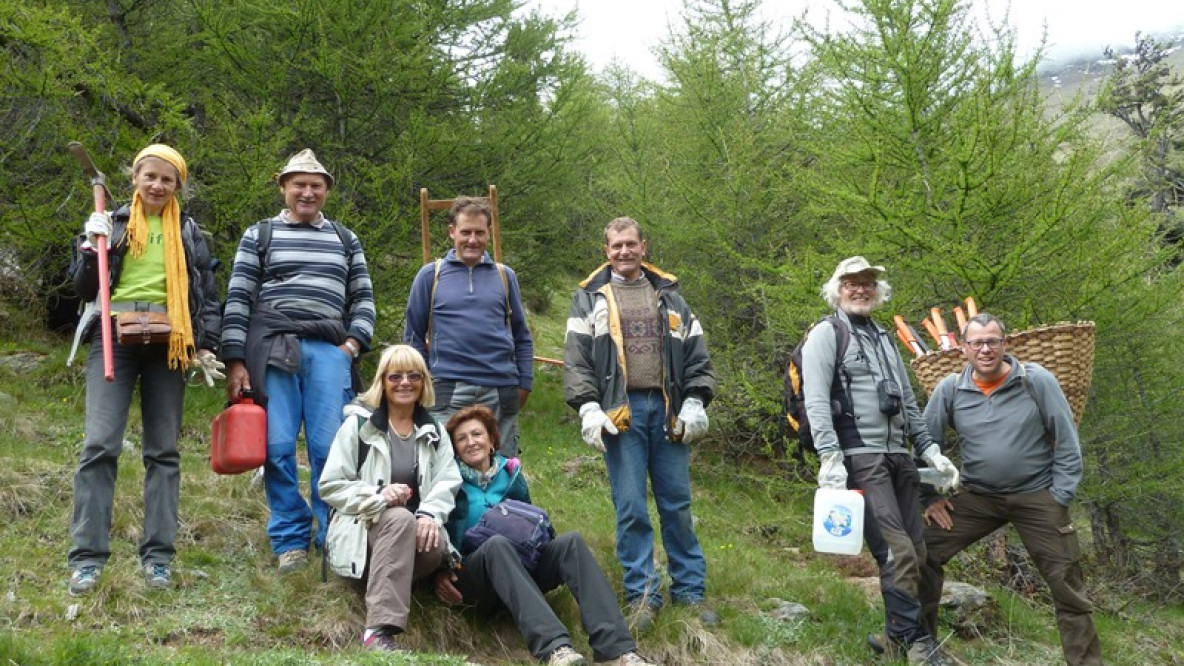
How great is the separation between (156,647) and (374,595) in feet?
3.19

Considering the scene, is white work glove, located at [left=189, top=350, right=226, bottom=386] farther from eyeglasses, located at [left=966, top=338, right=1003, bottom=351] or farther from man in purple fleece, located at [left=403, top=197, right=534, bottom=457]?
eyeglasses, located at [left=966, top=338, right=1003, bottom=351]

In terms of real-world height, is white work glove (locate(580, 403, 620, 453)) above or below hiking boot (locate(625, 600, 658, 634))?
above

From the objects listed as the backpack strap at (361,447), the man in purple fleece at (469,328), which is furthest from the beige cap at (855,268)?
the backpack strap at (361,447)

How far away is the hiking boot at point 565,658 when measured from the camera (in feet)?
13.4

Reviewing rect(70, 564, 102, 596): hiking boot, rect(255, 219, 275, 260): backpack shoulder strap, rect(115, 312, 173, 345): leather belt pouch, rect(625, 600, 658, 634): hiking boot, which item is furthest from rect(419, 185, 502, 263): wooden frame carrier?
rect(70, 564, 102, 596): hiking boot

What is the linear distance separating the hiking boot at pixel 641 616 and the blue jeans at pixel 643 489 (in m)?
0.04

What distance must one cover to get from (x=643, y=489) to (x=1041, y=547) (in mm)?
2355

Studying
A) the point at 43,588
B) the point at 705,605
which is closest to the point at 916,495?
the point at 705,605

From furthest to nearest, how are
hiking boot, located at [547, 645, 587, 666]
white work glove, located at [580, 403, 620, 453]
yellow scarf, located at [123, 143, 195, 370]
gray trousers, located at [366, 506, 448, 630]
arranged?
white work glove, located at [580, 403, 620, 453] → yellow scarf, located at [123, 143, 195, 370] → gray trousers, located at [366, 506, 448, 630] → hiking boot, located at [547, 645, 587, 666]

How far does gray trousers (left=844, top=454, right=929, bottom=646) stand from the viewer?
15.3ft

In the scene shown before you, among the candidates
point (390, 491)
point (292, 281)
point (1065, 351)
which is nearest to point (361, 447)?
point (390, 491)

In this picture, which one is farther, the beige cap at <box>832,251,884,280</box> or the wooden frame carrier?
the wooden frame carrier

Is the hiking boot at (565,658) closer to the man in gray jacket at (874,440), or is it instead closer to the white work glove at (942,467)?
the man in gray jacket at (874,440)

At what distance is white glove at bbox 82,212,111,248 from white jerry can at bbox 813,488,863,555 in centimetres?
391
